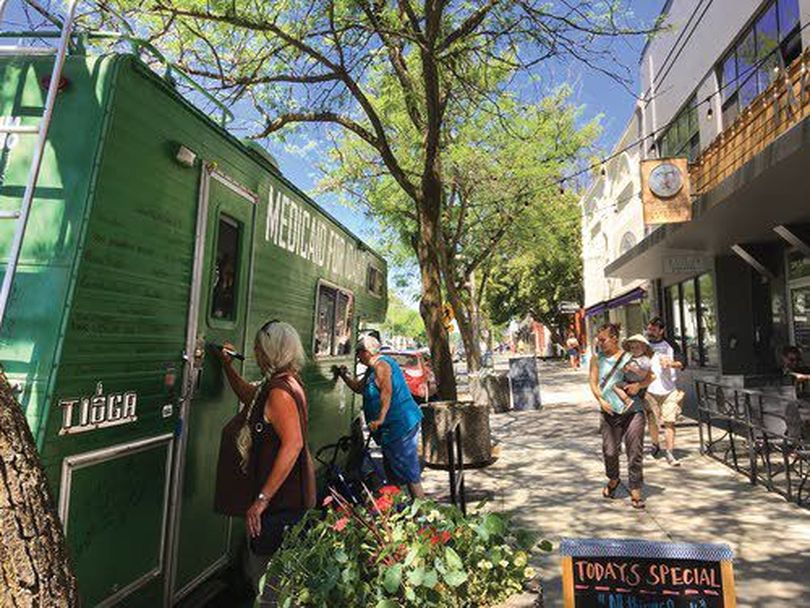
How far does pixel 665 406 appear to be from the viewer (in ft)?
27.4

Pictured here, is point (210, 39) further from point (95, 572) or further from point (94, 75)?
point (95, 572)

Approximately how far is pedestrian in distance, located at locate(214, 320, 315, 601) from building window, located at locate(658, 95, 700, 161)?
13124mm

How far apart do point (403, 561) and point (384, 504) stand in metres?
0.39

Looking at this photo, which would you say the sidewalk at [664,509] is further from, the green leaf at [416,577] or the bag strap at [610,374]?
the green leaf at [416,577]

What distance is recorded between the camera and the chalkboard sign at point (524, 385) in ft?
47.6

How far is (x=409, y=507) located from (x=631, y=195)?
71.0 ft

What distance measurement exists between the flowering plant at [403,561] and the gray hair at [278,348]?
993 mm

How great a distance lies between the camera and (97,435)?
103 inches

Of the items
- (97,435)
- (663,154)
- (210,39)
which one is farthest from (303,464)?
(663,154)

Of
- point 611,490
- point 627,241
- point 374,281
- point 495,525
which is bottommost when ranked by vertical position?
point 611,490

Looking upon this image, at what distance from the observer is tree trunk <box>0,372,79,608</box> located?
5.08ft

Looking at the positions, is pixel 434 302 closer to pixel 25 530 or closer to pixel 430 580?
pixel 430 580

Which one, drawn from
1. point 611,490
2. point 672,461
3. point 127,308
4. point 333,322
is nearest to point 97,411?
point 127,308

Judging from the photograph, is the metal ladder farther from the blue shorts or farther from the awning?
the awning
